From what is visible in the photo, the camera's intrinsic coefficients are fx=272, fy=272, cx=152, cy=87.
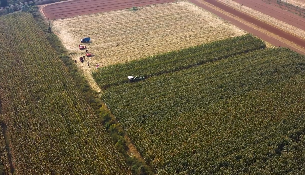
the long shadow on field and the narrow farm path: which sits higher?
the narrow farm path

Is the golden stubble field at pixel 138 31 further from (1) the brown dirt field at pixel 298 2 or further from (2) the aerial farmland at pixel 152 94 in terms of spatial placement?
(1) the brown dirt field at pixel 298 2

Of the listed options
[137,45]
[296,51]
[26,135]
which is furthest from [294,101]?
[26,135]

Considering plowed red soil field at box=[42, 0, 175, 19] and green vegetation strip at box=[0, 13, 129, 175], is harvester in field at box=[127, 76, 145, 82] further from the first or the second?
plowed red soil field at box=[42, 0, 175, 19]

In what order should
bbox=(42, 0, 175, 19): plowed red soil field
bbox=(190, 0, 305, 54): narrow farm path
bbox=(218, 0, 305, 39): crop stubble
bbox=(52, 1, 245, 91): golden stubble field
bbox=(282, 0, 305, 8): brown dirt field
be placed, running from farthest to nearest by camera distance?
bbox=(282, 0, 305, 8): brown dirt field
bbox=(42, 0, 175, 19): plowed red soil field
bbox=(218, 0, 305, 39): crop stubble
bbox=(190, 0, 305, 54): narrow farm path
bbox=(52, 1, 245, 91): golden stubble field

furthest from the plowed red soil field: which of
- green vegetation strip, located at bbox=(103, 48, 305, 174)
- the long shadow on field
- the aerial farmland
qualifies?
the long shadow on field

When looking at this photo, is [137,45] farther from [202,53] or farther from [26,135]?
[26,135]

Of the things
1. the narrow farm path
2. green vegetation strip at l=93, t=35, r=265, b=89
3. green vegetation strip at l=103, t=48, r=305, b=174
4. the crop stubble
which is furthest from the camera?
the crop stubble

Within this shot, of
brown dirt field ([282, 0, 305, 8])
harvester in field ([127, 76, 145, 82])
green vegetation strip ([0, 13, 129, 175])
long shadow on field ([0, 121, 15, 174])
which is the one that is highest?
brown dirt field ([282, 0, 305, 8])

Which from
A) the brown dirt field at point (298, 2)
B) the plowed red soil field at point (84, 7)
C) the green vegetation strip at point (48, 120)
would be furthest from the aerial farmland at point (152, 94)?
the brown dirt field at point (298, 2)
